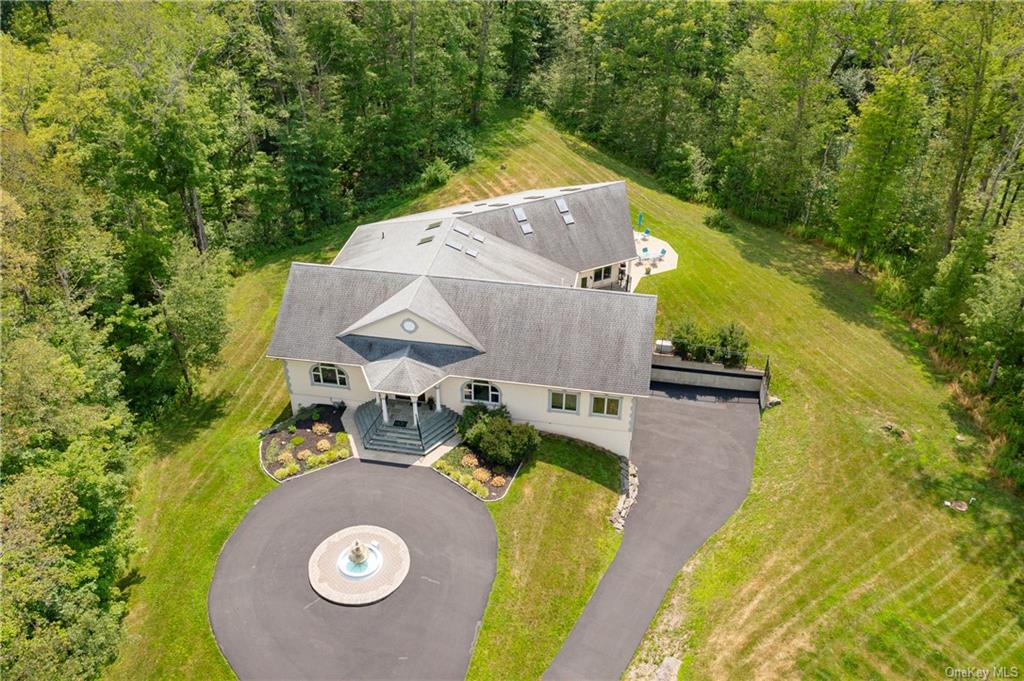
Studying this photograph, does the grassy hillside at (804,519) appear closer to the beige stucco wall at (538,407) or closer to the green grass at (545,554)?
the green grass at (545,554)

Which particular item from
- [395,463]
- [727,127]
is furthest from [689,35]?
[395,463]

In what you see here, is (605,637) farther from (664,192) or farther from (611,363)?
(664,192)

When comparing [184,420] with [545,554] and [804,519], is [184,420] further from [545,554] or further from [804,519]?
[804,519]

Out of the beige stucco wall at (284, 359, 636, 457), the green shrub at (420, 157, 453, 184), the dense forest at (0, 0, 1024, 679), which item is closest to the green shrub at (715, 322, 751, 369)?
the beige stucco wall at (284, 359, 636, 457)

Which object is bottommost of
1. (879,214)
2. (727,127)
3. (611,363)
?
(611,363)

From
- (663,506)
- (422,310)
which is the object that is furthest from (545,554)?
(422,310)

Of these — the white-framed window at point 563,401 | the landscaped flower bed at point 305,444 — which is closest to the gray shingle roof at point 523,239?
the white-framed window at point 563,401
